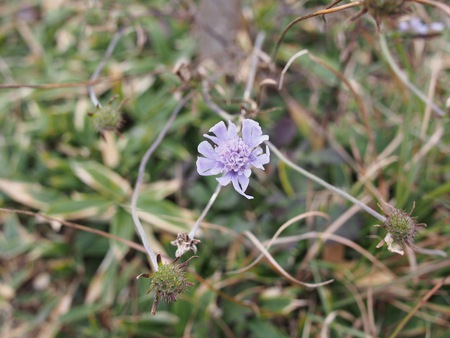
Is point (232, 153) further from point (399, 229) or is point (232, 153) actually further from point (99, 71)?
point (99, 71)

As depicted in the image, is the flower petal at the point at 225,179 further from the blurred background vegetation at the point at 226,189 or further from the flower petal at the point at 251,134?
the blurred background vegetation at the point at 226,189

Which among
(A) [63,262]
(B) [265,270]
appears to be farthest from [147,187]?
(B) [265,270]

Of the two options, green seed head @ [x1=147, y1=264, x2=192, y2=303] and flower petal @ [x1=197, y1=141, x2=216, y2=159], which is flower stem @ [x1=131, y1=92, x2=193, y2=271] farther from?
flower petal @ [x1=197, y1=141, x2=216, y2=159]

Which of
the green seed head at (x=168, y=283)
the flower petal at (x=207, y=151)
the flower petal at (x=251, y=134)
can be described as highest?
the flower petal at (x=251, y=134)

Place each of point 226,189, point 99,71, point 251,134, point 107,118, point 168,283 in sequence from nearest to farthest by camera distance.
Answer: point 168,283
point 251,134
point 107,118
point 99,71
point 226,189

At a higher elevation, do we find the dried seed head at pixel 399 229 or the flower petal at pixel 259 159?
the flower petal at pixel 259 159

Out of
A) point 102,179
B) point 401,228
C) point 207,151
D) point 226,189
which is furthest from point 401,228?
point 102,179

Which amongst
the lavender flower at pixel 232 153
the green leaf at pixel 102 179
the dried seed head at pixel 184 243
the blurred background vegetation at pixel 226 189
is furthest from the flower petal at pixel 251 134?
the green leaf at pixel 102 179
